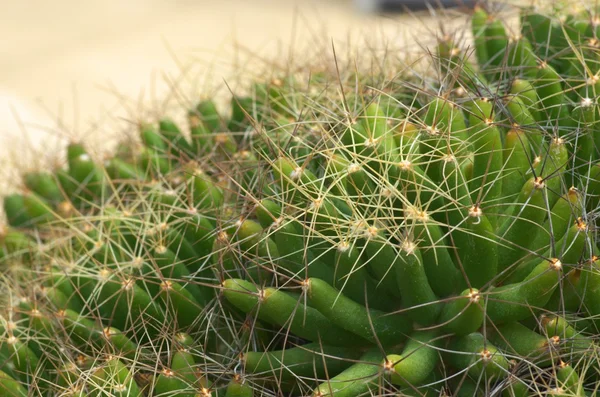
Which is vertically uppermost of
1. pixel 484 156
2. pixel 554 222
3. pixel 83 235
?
pixel 484 156

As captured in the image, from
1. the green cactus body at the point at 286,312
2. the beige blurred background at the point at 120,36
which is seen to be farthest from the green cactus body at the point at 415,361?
the beige blurred background at the point at 120,36

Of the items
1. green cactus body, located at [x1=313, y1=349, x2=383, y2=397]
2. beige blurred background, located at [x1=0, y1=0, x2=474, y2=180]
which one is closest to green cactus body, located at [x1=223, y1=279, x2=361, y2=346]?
green cactus body, located at [x1=313, y1=349, x2=383, y2=397]

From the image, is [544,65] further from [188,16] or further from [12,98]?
[188,16]

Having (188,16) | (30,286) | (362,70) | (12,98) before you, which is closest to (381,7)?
(188,16)

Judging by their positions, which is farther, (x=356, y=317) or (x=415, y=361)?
(x=356, y=317)

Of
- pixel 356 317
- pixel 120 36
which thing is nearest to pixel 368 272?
pixel 356 317

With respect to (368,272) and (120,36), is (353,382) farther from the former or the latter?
(120,36)

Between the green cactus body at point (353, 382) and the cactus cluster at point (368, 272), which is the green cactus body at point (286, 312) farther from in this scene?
the green cactus body at point (353, 382)

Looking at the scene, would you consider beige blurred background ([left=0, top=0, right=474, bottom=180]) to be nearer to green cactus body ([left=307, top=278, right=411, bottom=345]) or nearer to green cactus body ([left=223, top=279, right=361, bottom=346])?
green cactus body ([left=223, top=279, right=361, bottom=346])
